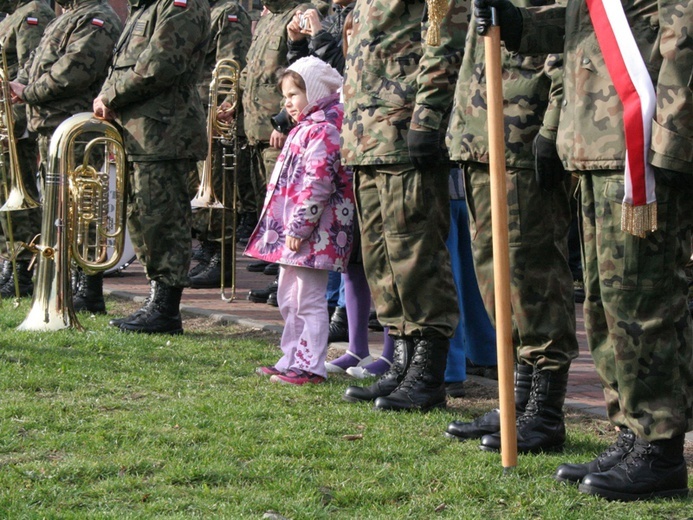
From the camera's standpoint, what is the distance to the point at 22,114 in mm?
10227

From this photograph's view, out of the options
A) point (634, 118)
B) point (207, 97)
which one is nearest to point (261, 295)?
point (207, 97)

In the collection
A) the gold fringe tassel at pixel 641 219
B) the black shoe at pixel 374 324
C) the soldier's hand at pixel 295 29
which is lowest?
the black shoe at pixel 374 324

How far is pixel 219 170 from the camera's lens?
1016cm

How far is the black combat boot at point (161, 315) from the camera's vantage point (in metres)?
7.80

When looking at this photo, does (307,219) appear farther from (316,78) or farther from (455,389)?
(455,389)

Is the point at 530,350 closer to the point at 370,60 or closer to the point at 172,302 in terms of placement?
the point at 370,60

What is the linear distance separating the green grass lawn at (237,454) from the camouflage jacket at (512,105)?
121 cm

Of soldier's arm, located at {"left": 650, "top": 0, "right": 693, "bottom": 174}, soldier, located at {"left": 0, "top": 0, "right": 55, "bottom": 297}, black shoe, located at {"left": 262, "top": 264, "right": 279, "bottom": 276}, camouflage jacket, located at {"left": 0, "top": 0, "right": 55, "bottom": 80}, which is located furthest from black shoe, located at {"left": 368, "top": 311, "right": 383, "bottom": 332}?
camouflage jacket, located at {"left": 0, "top": 0, "right": 55, "bottom": 80}

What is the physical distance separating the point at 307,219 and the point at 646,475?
2.53 metres

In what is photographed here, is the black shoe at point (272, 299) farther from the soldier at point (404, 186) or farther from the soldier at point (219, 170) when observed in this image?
the soldier at point (404, 186)

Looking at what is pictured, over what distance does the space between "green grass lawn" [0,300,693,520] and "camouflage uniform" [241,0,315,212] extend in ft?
9.66

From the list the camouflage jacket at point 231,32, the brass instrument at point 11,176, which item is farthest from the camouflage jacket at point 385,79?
the camouflage jacket at point 231,32

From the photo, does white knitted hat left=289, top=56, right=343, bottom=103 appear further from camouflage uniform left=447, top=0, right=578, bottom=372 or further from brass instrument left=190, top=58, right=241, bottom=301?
brass instrument left=190, top=58, right=241, bottom=301

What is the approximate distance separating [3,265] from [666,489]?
7.61 metres
